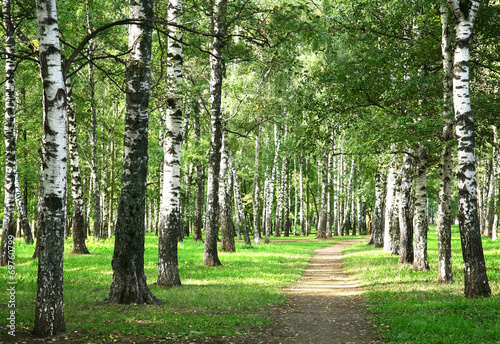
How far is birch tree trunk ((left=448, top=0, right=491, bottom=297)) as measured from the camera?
32.2ft

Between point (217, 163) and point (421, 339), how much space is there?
11.1 meters

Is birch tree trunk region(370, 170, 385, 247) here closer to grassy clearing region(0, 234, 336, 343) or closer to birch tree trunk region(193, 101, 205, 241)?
birch tree trunk region(193, 101, 205, 241)

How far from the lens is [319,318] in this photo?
30.7ft

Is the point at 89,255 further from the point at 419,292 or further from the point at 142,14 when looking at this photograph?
the point at 419,292

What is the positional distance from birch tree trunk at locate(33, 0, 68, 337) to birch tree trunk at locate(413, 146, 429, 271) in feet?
40.9

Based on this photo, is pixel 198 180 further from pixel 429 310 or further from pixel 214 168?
pixel 429 310

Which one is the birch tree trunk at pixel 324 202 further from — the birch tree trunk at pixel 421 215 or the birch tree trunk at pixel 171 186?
the birch tree trunk at pixel 171 186

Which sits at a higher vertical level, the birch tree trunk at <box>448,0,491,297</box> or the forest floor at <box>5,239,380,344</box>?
the birch tree trunk at <box>448,0,491,297</box>

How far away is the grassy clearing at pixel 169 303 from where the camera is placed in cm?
729

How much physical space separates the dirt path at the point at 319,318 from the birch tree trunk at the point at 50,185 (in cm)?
276

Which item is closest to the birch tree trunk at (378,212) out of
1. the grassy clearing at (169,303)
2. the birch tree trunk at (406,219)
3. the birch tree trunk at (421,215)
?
the birch tree trunk at (406,219)

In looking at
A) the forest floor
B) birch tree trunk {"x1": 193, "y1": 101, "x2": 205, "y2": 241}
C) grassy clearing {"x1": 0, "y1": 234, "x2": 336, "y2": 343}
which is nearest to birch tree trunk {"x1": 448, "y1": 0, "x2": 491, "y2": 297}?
the forest floor

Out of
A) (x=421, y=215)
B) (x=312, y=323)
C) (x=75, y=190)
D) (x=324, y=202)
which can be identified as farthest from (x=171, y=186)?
(x=324, y=202)

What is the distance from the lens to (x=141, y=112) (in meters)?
9.40
